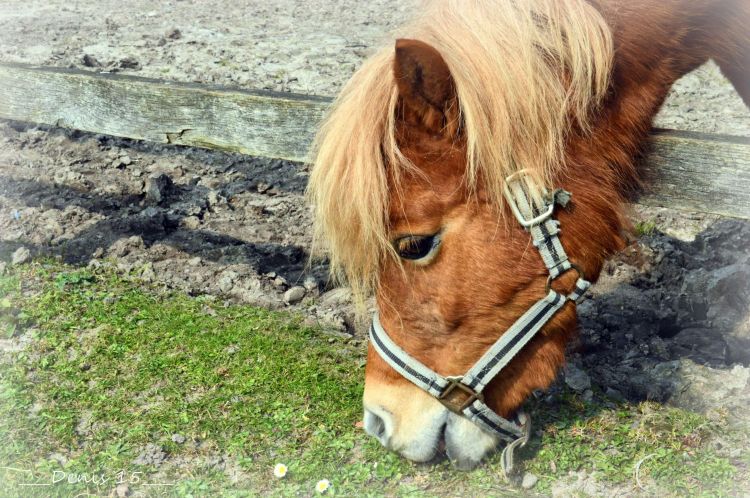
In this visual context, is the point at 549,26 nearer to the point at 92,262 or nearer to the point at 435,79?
the point at 435,79

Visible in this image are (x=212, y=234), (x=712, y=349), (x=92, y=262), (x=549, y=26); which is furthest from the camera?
(x=212, y=234)

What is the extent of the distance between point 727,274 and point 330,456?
2.41m

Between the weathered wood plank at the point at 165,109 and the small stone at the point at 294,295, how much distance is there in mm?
878

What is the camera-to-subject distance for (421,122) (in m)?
2.25

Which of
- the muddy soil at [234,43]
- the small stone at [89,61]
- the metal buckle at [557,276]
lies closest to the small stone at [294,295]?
the metal buckle at [557,276]

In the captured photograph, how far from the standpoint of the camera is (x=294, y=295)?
391 centimetres

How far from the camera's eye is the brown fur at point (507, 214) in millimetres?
2262

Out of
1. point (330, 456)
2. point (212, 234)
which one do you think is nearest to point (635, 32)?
point (330, 456)

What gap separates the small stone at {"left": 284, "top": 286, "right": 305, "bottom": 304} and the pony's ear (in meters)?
1.88

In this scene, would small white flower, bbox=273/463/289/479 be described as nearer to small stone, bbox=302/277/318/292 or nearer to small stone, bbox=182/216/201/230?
small stone, bbox=302/277/318/292

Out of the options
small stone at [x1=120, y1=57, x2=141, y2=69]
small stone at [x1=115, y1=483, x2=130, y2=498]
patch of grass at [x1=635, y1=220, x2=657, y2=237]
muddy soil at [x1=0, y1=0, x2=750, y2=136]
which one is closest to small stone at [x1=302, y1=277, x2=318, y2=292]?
small stone at [x1=115, y1=483, x2=130, y2=498]

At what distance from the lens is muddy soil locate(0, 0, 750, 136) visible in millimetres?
5805

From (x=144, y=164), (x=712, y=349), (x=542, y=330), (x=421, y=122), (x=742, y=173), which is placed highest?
(x=421, y=122)

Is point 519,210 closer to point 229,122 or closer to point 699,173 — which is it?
point 699,173
